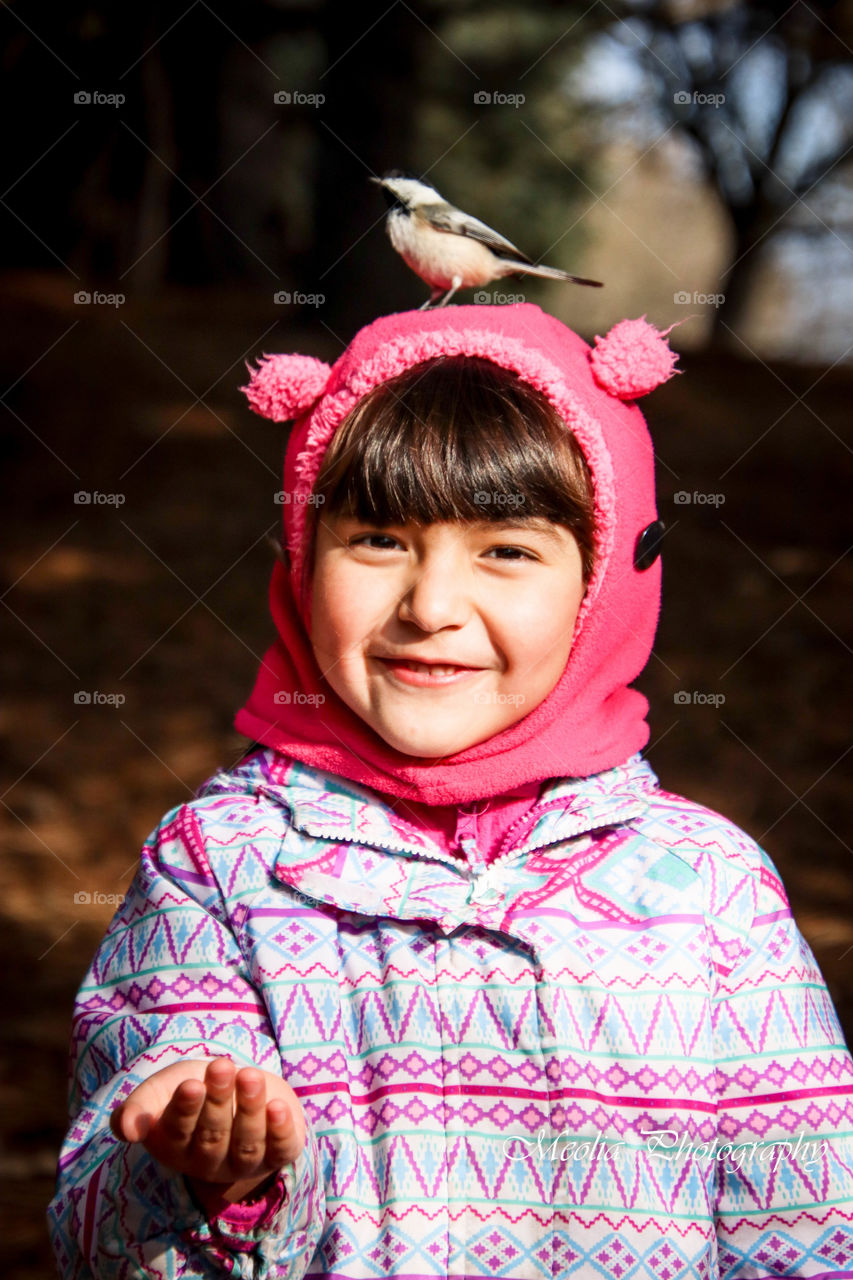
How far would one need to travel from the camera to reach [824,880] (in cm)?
437

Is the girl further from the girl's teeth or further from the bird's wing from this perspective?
the bird's wing

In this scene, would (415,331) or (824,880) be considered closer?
(415,331)

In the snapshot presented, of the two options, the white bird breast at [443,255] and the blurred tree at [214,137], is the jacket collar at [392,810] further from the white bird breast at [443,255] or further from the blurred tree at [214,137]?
the blurred tree at [214,137]

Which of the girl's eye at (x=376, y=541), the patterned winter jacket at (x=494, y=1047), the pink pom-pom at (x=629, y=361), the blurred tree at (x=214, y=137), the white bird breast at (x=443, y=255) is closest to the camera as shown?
the patterned winter jacket at (x=494, y=1047)

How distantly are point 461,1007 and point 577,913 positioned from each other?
0.19 metres

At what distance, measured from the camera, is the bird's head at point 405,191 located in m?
1.93

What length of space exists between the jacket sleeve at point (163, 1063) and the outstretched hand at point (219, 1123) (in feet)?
0.22

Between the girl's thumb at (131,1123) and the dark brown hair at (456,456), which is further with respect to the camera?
the dark brown hair at (456,456)

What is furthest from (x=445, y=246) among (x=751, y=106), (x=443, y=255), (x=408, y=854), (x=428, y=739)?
(x=751, y=106)

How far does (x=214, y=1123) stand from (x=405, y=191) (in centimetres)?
144

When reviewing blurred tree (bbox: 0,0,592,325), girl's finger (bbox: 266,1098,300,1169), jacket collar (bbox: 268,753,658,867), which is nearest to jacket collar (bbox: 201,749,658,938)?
jacket collar (bbox: 268,753,658,867)

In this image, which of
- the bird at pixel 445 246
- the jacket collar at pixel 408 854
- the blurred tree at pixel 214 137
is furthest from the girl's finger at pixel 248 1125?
the blurred tree at pixel 214 137

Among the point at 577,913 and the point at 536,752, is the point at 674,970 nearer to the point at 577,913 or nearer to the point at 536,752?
the point at 577,913

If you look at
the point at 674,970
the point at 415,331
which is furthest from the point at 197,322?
the point at 674,970
